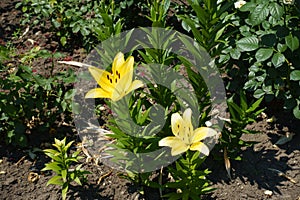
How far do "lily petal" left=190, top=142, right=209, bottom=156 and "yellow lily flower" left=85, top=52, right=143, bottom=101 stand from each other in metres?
0.43

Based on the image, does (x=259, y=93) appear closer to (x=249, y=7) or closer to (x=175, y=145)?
(x=249, y=7)

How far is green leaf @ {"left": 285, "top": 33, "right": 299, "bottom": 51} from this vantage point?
279cm

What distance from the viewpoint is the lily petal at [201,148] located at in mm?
2389

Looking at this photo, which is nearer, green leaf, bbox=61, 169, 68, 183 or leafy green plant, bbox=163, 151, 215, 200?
leafy green plant, bbox=163, 151, 215, 200

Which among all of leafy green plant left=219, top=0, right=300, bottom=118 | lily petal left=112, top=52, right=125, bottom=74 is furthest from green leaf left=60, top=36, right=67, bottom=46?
lily petal left=112, top=52, right=125, bottom=74

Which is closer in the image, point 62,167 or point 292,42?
point 292,42

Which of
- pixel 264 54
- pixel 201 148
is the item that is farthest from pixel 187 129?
pixel 264 54

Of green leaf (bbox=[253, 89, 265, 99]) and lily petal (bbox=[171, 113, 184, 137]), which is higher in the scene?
lily petal (bbox=[171, 113, 184, 137])

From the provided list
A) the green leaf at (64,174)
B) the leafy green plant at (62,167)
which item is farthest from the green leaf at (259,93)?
the green leaf at (64,174)

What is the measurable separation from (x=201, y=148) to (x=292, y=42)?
0.91m

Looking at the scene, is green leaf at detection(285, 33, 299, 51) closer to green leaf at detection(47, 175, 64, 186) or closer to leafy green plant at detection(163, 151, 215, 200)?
leafy green plant at detection(163, 151, 215, 200)

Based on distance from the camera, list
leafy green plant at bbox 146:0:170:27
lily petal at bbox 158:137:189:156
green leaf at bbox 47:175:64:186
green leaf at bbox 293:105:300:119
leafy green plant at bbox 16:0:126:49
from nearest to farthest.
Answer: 1. lily petal at bbox 158:137:189:156
2. leafy green plant at bbox 146:0:170:27
3. green leaf at bbox 47:175:64:186
4. green leaf at bbox 293:105:300:119
5. leafy green plant at bbox 16:0:126:49

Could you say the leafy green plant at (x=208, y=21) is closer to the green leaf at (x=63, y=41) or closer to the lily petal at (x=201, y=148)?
the lily petal at (x=201, y=148)

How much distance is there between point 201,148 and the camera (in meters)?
2.40
